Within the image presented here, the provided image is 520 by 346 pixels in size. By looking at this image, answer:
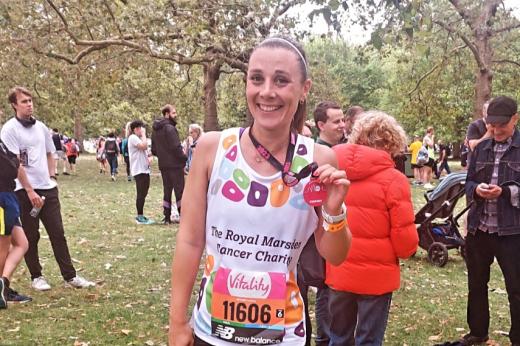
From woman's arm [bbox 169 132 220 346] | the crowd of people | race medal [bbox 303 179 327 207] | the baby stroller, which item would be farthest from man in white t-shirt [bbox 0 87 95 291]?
the baby stroller

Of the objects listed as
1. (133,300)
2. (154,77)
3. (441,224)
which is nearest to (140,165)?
(133,300)

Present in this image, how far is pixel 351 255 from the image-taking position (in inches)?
141

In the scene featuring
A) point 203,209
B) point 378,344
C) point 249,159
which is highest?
point 249,159

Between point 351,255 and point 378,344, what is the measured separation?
601 millimetres

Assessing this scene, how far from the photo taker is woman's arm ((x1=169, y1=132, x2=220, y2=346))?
210 centimetres

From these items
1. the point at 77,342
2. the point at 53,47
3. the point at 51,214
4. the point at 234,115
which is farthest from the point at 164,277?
the point at 234,115

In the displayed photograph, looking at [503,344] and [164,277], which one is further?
[164,277]

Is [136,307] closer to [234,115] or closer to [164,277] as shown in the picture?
[164,277]

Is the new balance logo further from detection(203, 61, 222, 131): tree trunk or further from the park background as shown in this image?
detection(203, 61, 222, 131): tree trunk

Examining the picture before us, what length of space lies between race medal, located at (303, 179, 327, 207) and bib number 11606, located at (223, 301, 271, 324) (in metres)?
0.42

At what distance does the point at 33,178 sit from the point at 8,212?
61 centimetres

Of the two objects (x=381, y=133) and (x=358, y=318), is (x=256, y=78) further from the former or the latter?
(x=358, y=318)

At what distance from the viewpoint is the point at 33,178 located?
5895 millimetres

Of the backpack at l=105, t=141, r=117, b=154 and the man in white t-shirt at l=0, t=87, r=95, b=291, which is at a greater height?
the man in white t-shirt at l=0, t=87, r=95, b=291
